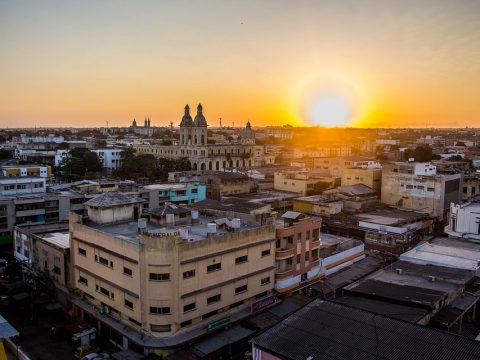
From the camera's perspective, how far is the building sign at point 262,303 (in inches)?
1006

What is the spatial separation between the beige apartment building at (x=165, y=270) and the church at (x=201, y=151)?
7375 centimetres

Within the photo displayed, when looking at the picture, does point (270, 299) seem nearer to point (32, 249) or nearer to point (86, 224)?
point (86, 224)

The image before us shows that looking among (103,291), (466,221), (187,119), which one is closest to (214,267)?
(103,291)

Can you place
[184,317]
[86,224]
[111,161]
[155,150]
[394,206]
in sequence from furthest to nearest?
[155,150] < [111,161] < [394,206] < [86,224] < [184,317]

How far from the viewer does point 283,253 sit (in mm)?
28391

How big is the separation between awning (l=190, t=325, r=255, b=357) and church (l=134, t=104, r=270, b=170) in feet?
256

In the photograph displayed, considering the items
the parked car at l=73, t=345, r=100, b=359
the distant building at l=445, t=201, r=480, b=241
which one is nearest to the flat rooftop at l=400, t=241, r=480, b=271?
the distant building at l=445, t=201, r=480, b=241

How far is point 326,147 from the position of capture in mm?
121625

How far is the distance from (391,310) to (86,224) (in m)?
18.7

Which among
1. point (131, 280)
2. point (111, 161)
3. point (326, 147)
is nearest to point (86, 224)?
point (131, 280)

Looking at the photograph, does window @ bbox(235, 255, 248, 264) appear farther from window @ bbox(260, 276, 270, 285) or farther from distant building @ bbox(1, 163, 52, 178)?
distant building @ bbox(1, 163, 52, 178)

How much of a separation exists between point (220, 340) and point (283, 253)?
296 inches

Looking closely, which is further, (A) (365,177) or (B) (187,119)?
(B) (187,119)

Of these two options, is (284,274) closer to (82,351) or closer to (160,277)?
(160,277)
